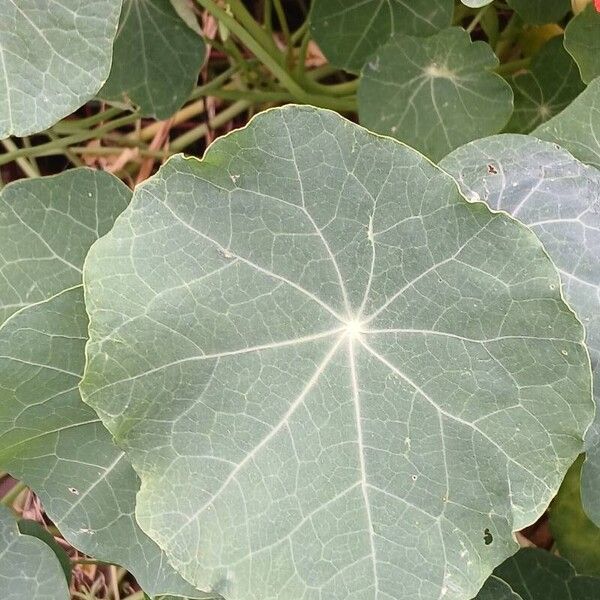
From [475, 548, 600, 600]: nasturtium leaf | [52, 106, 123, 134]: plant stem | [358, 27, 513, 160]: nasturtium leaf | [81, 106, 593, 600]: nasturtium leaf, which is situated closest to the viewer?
[81, 106, 593, 600]: nasturtium leaf

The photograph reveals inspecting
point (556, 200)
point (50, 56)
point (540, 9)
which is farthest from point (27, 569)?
point (540, 9)

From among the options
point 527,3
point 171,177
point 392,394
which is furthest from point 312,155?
point 527,3

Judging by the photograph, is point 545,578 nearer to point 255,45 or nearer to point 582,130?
point 582,130

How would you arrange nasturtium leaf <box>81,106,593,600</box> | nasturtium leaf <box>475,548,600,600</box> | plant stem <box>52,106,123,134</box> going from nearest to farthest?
nasturtium leaf <box>81,106,593,600</box>
nasturtium leaf <box>475,548,600,600</box>
plant stem <box>52,106,123,134</box>

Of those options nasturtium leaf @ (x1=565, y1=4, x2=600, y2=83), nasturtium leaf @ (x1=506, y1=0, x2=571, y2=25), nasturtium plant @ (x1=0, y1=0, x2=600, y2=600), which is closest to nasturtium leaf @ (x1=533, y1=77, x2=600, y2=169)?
nasturtium plant @ (x1=0, y1=0, x2=600, y2=600)

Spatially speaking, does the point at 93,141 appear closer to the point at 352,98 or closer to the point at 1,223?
the point at 352,98

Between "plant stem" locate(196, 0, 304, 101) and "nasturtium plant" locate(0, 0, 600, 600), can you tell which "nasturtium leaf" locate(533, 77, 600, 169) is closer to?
"nasturtium plant" locate(0, 0, 600, 600)

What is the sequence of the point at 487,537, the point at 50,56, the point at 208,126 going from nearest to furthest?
the point at 487,537
the point at 50,56
the point at 208,126

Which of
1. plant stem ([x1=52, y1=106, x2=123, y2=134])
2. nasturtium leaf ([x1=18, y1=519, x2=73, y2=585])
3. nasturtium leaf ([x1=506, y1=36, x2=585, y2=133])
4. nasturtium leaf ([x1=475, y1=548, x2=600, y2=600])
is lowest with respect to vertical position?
nasturtium leaf ([x1=475, y1=548, x2=600, y2=600])
